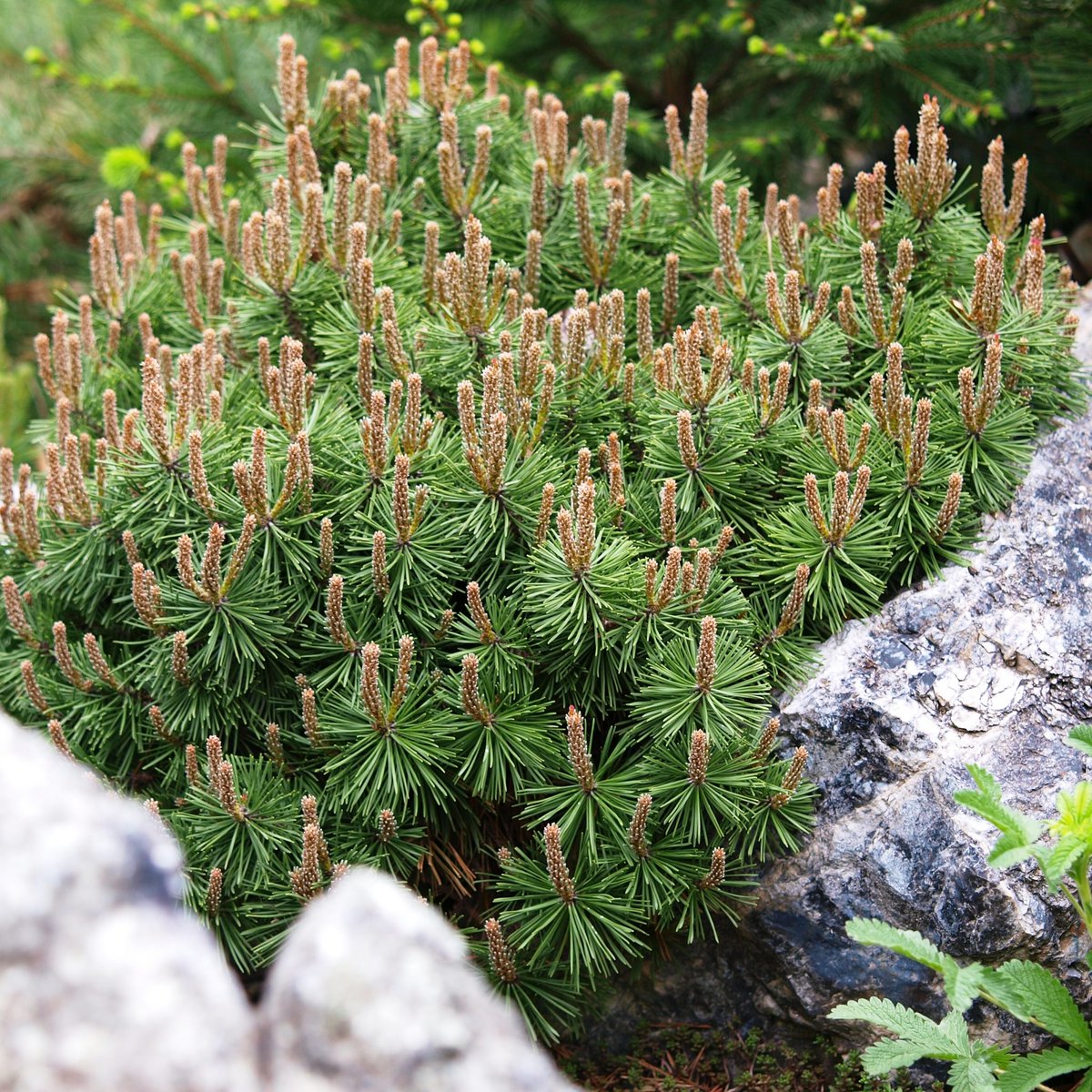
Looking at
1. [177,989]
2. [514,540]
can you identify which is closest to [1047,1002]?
[514,540]

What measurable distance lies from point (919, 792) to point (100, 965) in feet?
5.62

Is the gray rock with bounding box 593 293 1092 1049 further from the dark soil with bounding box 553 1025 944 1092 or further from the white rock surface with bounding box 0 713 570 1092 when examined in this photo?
the white rock surface with bounding box 0 713 570 1092

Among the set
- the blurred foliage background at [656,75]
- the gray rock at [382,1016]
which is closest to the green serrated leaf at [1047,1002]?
the gray rock at [382,1016]

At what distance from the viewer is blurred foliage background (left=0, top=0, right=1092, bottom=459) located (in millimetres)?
3744

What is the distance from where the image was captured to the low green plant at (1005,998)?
73.9 inches

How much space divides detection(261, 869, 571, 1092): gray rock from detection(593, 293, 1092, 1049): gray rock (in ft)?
4.54

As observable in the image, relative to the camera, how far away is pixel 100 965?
0.98m

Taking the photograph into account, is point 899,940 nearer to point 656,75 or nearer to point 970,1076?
point 970,1076

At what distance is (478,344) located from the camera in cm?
260

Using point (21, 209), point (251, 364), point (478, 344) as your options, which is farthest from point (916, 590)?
point (21, 209)

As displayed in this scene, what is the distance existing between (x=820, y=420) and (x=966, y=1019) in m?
1.22

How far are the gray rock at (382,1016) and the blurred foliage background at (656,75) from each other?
124 inches

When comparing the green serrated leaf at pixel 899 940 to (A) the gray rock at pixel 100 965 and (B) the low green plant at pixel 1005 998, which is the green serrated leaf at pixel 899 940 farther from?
(A) the gray rock at pixel 100 965

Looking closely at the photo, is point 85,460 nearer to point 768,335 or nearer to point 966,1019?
point 768,335
